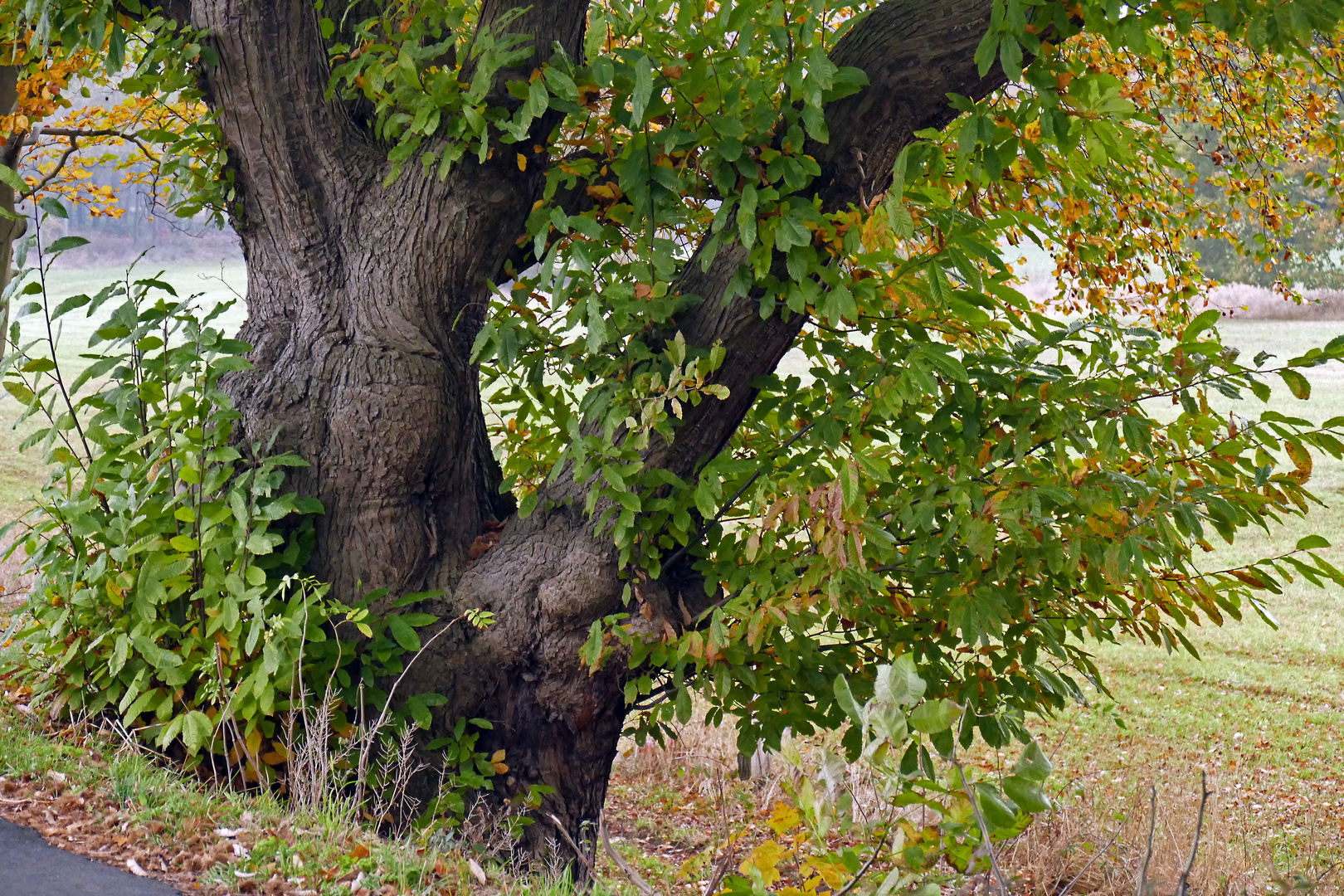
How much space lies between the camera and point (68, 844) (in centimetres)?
295

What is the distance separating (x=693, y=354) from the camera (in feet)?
12.4

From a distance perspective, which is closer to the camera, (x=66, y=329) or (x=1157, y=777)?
(x=1157, y=777)

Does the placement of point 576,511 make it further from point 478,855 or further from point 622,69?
point 622,69

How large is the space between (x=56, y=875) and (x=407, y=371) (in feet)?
6.68

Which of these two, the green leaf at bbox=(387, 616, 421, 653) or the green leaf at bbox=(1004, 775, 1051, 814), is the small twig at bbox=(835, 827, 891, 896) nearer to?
the green leaf at bbox=(1004, 775, 1051, 814)

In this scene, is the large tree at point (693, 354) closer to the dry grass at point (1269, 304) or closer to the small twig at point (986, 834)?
the small twig at point (986, 834)

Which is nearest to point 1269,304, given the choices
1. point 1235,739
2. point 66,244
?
point 1235,739

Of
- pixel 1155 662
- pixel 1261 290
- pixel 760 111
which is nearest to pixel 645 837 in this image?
pixel 760 111

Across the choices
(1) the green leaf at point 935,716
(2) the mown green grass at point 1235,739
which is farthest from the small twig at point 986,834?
(2) the mown green grass at point 1235,739

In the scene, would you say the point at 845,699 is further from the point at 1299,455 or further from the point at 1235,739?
the point at 1235,739

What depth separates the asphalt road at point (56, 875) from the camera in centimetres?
271

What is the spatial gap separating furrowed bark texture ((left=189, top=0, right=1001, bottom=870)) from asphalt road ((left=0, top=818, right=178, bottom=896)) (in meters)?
1.40

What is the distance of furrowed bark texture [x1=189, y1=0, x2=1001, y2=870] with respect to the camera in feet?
13.2

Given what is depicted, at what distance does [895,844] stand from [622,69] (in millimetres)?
2660
